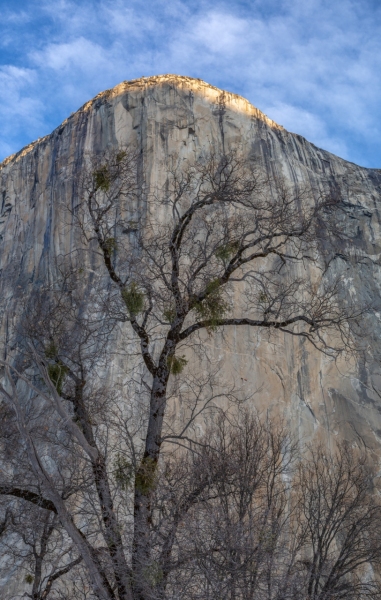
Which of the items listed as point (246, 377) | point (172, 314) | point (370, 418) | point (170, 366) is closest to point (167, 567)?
point (170, 366)

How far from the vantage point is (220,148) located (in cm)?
3362

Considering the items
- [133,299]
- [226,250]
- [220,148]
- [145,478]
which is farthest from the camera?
[220,148]

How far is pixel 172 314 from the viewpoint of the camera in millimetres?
8906

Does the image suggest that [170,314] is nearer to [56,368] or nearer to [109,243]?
[109,243]

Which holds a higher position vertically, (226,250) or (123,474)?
(226,250)

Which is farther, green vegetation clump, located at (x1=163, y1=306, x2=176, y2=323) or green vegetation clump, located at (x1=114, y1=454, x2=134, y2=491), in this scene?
green vegetation clump, located at (x1=163, y1=306, x2=176, y2=323)

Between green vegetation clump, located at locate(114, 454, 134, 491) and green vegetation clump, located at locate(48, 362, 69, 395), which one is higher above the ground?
green vegetation clump, located at locate(48, 362, 69, 395)

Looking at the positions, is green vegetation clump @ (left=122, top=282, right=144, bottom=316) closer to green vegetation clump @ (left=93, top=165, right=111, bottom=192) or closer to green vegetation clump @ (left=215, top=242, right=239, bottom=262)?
green vegetation clump @ (left=215, top=242, right=239, bottom=262)

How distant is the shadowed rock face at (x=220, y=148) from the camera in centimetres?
→ 2955

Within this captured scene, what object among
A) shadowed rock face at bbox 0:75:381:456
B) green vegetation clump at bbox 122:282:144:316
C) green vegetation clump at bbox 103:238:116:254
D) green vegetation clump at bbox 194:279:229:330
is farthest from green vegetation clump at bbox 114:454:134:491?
shadowed rock face at bbox 0:75:381:456

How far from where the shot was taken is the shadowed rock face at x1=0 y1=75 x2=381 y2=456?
29.5 metres

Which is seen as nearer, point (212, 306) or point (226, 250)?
point (212, 306)

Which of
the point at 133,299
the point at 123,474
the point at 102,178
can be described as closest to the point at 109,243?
the point at 102,178

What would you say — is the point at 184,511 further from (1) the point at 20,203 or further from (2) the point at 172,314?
(1) the point at 20,203
